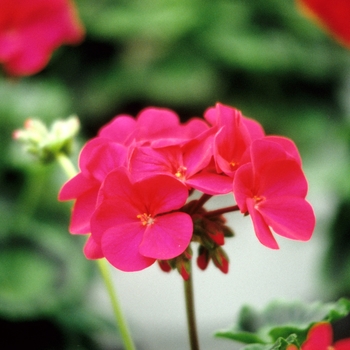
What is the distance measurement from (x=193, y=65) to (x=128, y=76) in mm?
203

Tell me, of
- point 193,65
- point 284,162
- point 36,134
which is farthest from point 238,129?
point 193,65

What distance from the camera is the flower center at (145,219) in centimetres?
39

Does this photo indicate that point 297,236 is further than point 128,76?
No

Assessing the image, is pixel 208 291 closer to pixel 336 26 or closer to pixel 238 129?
pixel 336 26

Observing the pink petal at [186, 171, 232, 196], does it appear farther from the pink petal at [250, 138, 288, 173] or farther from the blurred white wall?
the blurred white wall

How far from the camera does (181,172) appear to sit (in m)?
0.40

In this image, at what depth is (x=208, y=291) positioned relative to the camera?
1.33 m

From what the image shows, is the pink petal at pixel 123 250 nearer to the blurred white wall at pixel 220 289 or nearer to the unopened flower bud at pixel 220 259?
the unopened flower bud at pixel 220 259

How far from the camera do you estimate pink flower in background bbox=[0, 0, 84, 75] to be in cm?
79

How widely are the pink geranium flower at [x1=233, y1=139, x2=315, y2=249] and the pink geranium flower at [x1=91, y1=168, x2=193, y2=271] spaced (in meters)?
0.04

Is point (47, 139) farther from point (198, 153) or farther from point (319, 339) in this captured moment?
point (319, 339)

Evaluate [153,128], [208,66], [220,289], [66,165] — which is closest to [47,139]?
[66,165]

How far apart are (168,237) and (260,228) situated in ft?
0.20

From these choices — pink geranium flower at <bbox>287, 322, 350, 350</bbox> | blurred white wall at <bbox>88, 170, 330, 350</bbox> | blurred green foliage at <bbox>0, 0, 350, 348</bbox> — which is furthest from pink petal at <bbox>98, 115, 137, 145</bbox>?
blurred green foliage at <bbox>0, 0, 350, 348</bbox>
